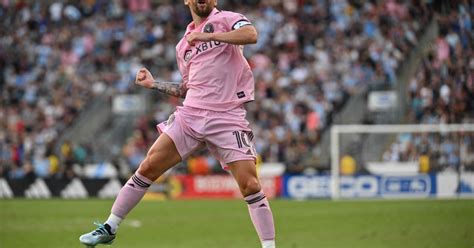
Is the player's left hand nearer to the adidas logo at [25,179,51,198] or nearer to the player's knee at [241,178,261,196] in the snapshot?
the player's knee at [241,178,261,196]

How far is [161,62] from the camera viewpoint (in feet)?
104

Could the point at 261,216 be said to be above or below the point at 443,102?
above

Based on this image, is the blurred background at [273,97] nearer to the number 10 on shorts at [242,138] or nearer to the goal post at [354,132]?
the goal post at [354,132]

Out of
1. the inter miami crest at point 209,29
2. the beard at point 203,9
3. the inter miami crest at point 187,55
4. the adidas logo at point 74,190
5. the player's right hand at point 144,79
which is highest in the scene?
the beard at point 203,9

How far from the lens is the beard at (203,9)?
28.3ft

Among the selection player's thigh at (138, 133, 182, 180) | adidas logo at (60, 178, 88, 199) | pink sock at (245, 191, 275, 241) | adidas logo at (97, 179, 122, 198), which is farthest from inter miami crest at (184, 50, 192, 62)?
adidas logo at (60, 178, 88, 199)

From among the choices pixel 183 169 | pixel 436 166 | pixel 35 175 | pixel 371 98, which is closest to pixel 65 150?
pixel 35 175

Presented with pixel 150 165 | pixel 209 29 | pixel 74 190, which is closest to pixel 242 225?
pixel 150 165

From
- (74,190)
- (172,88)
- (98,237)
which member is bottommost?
(74,190)

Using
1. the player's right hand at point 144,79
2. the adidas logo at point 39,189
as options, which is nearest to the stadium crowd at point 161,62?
the adidas logo at point 39,189

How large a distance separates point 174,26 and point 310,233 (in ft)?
66.2

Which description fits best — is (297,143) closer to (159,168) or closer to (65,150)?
(65,150)

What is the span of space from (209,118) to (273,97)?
20.3 m

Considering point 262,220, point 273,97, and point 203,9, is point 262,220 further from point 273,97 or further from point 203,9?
point 273,97
